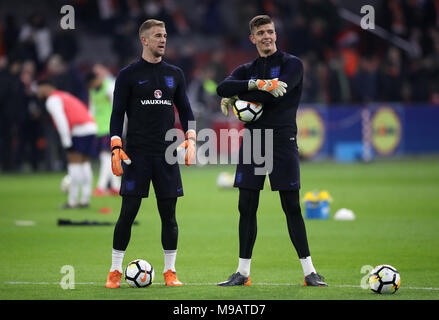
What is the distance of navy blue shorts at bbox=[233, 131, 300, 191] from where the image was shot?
8367mm

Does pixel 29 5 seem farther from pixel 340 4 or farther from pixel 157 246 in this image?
pixel 157 246

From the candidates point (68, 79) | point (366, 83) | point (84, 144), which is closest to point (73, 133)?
point (84, 144)

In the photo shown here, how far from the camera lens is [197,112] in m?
26.7

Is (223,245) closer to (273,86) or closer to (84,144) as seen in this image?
(273,86)

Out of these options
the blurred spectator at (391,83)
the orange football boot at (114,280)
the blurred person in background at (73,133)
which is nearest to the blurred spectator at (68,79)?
the blurred person in background at (73,133)

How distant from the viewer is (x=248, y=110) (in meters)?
8.37

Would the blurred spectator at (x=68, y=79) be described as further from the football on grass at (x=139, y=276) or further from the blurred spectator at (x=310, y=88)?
the football on grass at (x=139, y=276)

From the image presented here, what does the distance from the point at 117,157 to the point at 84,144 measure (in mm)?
7546

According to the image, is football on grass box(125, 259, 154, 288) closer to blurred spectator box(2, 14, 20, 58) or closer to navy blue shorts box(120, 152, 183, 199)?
navy blue shorts box(120, 152, 183, 199)

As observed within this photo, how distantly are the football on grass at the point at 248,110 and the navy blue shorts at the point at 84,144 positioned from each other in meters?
7.58

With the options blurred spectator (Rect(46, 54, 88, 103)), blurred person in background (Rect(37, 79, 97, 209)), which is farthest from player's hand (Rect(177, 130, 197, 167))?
blurred spectator (Rect(46, 54, 88, 103))

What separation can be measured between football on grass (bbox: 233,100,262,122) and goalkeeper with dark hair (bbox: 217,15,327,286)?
2.1 inches
